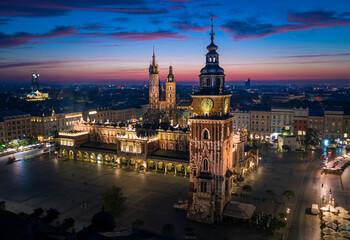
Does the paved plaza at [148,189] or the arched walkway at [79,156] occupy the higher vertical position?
the arched walkway at [79,156]

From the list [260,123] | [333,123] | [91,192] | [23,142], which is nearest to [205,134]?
[91,192]

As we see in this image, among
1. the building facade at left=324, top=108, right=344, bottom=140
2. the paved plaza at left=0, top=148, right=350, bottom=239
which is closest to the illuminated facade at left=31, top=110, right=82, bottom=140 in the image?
the paved plaza at left=0, top=148, right=350, bottom=239

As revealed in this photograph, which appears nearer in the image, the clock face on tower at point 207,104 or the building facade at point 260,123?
the clock face on tower at point 207,104

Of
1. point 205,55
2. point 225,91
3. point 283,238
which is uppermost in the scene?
point 205,55

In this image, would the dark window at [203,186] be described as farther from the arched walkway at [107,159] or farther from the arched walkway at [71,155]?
the arched walkway at [71,155]

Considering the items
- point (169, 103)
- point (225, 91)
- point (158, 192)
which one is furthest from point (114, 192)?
point (169, 103)

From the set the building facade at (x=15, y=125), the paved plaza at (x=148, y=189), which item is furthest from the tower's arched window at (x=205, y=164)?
the building facade at (x=15, y=125)

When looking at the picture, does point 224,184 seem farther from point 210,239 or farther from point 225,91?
point 225,91

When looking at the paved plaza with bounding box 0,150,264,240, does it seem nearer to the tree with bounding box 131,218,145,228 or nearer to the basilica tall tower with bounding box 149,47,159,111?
the tree with bounding box 131,218,145,228
